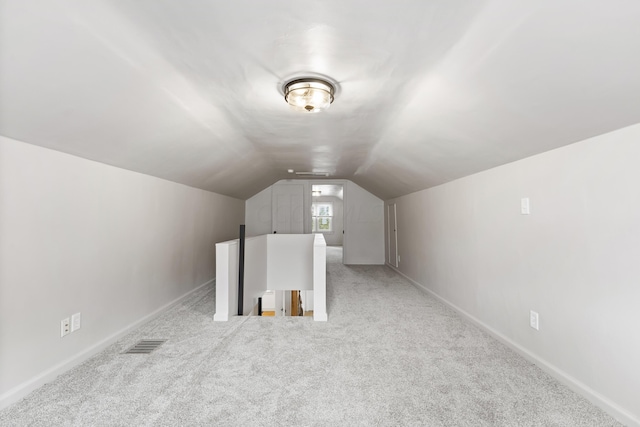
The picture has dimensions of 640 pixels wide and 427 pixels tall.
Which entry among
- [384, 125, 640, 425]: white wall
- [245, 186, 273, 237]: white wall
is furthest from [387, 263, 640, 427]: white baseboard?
[245, 186, 273, 237]: white wall

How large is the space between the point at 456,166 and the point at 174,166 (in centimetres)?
304

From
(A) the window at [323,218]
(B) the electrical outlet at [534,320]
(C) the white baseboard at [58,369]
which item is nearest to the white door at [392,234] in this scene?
(B) the electrical outlet at [534,320]

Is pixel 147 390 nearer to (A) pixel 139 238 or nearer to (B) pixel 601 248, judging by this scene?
(A) pixel 139 238

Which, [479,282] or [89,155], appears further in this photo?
[479,282]

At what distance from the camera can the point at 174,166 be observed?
3.15 m

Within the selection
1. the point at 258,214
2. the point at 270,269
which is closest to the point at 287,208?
the point at 258,214

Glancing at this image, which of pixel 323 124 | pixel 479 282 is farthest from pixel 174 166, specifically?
pixel 479 282

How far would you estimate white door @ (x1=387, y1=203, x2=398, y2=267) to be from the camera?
240 inches

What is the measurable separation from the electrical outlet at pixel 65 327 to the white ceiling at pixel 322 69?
1.24m

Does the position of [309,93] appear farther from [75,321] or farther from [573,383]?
[573,383]

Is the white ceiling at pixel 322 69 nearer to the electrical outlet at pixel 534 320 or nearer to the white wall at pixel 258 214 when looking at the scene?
the electrical outlet at pixel 534 320

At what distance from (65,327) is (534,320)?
3519mm

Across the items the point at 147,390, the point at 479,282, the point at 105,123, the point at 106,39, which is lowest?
the point at 147,390

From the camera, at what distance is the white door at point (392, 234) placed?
240 inches
